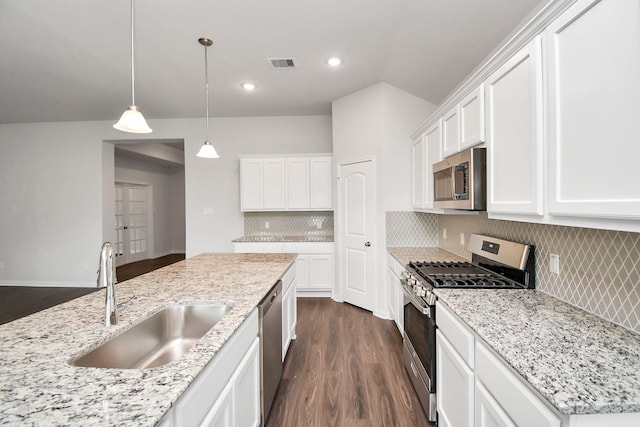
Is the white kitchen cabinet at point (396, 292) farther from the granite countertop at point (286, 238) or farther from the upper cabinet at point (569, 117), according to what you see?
the upper cabinet at point (569, 117)

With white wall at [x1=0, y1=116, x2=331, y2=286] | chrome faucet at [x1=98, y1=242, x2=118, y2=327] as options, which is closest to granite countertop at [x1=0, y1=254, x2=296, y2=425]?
chrome faucet at [x1=98, y1=242, x2=118, y2=327]

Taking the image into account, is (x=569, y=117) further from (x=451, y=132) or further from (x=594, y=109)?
(x=451, y=132)

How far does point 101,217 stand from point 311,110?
4.17 metres

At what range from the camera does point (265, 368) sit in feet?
5.73

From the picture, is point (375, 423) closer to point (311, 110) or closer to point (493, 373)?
point (493, 373)

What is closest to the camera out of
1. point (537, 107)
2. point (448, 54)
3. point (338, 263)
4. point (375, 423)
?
point (537, 107)

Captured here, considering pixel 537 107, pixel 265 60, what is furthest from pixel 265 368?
pixel 265 60

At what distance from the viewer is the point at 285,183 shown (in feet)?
15.1

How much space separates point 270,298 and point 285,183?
2.95m

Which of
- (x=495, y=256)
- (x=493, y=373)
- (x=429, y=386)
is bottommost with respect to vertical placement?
(x=429, y=386)

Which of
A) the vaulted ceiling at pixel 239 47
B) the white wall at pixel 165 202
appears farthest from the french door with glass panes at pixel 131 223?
the vaulted ceiling at pixel 239 47

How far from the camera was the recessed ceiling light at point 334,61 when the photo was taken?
3.12 metres

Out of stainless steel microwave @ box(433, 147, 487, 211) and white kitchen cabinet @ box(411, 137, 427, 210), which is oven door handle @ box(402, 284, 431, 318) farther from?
white kitchen cabinet @ box(411, 137, 427, 210)

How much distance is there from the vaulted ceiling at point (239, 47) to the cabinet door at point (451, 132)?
739 mm
